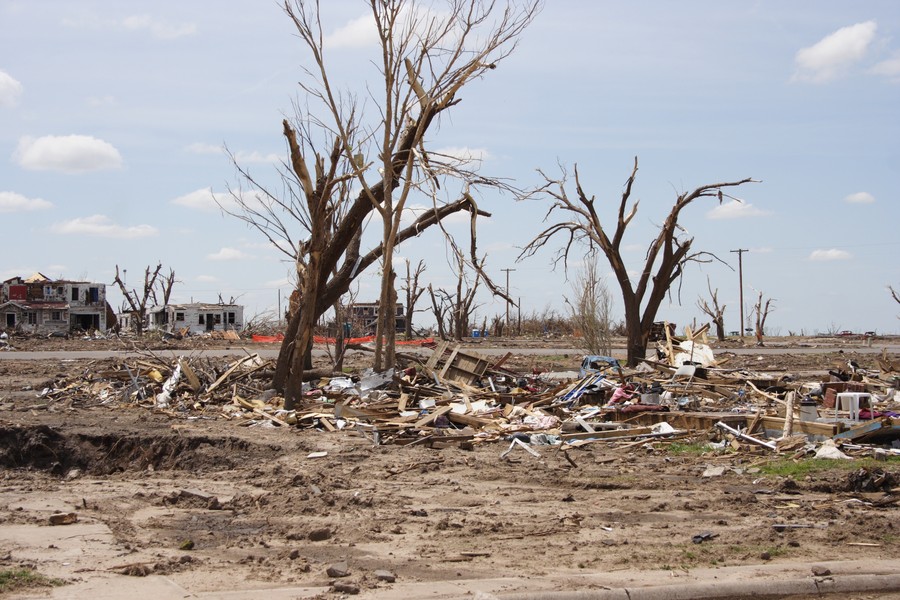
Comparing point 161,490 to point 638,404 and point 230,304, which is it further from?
point 230,304

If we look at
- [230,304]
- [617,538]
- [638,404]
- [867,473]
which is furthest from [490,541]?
[230,304]

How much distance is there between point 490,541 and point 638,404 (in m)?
8.28

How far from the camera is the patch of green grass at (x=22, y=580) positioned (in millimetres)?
5367

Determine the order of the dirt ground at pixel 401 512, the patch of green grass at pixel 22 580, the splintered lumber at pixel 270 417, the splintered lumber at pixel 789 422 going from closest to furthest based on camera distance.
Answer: the patch of green grass at pixel 22 580 → the dirt ground at pixel 401 512 → the splintered lumber at pixel 789 422 → the splintered lumber at pixel 270 417

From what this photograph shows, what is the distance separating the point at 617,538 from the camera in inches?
273

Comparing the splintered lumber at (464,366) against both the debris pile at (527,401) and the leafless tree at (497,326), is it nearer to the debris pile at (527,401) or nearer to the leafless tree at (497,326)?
the debris pile at (527,401)

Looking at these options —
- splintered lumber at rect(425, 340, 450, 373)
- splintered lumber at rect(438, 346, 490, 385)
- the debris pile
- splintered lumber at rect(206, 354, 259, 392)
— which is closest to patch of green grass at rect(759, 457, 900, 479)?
the debris pile

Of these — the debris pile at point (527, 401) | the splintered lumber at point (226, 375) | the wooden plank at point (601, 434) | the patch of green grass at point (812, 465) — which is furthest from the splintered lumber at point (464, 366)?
the patch of green grass at point (812, 465)

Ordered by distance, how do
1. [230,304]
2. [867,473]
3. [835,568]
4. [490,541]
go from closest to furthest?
[835,568]
[490,541]
[867,473]
[230,304]

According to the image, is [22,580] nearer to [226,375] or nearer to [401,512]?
[401,512]

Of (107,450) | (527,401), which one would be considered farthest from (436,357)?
(107,450)

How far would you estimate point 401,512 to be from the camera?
788cm

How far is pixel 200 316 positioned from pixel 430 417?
208ft

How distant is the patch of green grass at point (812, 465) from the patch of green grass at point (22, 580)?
7.29 metres
